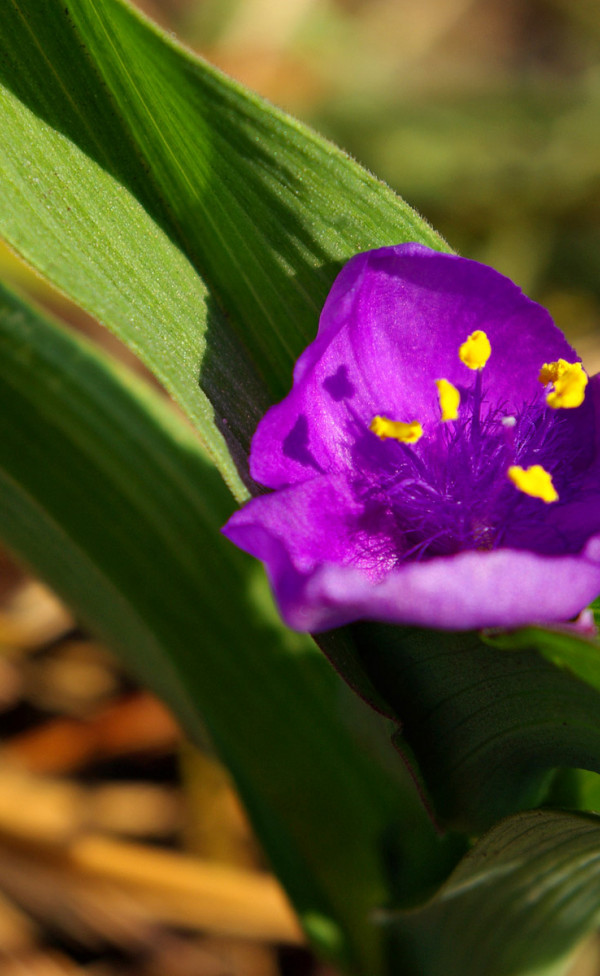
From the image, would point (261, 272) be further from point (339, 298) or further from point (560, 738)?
point (560, 738)

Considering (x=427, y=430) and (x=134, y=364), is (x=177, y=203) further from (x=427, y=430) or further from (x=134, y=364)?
(x=134, y=364)

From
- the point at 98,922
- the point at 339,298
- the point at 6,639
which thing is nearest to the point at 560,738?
the point at 339,298

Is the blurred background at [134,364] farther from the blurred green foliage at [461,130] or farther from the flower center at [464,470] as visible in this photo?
the flower center at [464,470]

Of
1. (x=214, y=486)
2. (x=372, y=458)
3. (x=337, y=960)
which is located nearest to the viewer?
(x=372, y=458)

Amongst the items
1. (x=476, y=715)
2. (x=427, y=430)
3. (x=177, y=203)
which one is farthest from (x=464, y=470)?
(x=177, y=203)

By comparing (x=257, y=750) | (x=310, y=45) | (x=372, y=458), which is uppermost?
(x=310, y=45)

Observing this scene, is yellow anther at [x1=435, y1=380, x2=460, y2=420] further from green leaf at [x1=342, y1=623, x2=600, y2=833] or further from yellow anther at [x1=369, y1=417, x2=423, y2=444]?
green leaf at [x1=342, y1=623, x2=600, y2=833]
